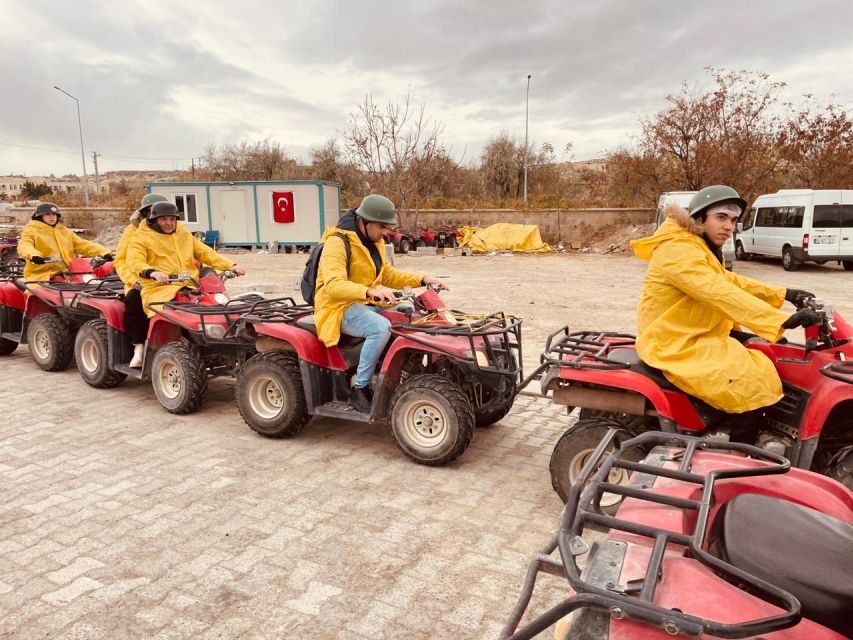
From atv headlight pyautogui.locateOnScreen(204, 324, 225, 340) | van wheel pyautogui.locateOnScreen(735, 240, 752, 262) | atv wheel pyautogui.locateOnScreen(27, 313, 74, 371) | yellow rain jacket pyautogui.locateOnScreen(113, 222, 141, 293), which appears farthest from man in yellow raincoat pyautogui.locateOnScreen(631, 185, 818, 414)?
van wheel pyautogui.locateOnScreen(735, 240, 752, 262)

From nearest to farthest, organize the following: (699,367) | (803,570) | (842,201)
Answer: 1. (803,570)
2. (699,367)
3. (842,201)

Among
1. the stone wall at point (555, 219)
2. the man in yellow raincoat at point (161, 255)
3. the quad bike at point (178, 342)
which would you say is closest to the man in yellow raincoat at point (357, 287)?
the quad bike at point (178, 342)

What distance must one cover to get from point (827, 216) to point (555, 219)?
→ 1310 cm

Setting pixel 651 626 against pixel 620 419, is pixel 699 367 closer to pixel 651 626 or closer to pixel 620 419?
pixel 620 419

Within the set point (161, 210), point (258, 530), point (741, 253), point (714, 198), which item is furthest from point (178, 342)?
point (741, 253)

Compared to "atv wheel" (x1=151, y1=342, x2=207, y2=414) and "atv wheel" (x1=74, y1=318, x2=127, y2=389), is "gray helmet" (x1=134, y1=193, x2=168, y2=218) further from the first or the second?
"atv wheel" (x1=151, y1=342, x2=207, y2=414)

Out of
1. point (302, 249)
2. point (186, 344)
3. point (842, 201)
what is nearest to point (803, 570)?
point (186, 344)

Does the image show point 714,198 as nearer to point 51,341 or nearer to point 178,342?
point 178,342

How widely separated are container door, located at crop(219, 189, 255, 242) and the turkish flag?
1054 mm

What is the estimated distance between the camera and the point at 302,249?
27078mm

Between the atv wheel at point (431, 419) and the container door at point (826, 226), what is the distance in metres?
16.8

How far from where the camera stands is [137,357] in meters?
6.49

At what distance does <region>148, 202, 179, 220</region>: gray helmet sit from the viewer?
251 inches

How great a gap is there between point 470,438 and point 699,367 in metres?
1.68
